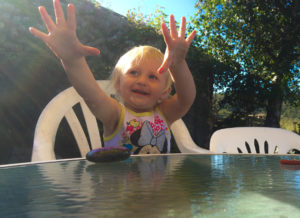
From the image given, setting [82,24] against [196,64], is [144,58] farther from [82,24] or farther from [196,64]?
[196,64]

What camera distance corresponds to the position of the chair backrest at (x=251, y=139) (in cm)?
166

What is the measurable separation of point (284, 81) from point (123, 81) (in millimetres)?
4191

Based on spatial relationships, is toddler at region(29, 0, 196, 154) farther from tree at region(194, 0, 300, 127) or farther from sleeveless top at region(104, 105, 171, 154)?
tree at region(194, 0, 300, 127)

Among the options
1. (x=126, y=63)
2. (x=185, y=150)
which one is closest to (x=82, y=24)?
(x=126, y=63)

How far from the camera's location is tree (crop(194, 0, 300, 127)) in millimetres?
5113

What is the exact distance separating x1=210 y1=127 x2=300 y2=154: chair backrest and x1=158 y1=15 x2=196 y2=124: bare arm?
0.27 metres

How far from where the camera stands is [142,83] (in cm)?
158

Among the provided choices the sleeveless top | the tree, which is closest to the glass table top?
the sleeveless top

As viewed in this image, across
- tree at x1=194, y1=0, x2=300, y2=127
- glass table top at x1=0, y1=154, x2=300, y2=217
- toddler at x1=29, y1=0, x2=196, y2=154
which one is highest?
tree at x1=194, y1=0, x2=300, y2=127

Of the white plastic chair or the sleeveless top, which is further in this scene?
the sleeveless top

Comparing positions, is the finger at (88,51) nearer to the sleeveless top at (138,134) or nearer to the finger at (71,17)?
the finger at (71,17)

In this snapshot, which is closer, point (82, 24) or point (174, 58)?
point (174, 58)

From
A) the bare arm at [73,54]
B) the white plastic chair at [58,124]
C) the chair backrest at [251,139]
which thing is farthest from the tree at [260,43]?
the bare arm at [73,54]

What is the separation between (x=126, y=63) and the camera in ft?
5.47
